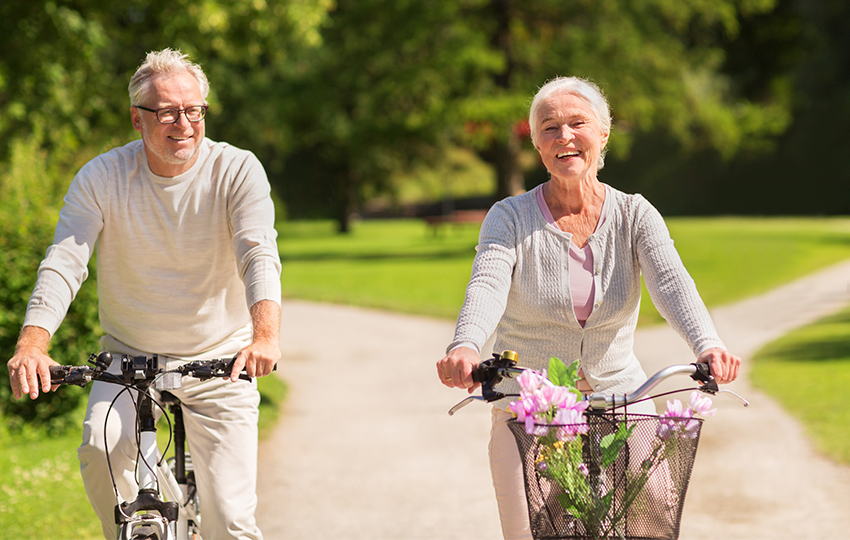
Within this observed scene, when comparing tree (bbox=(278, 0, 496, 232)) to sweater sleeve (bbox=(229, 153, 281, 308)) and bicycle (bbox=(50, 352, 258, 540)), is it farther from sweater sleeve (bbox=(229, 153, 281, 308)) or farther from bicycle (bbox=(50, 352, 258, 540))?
bicycle (bbox=(50, 352, 258, 540))

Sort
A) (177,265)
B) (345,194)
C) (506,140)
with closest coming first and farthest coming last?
(177,265), (506,140), (345,194)

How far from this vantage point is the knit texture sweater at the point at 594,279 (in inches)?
106

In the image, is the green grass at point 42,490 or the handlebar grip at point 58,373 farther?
the green grass at point 42,490

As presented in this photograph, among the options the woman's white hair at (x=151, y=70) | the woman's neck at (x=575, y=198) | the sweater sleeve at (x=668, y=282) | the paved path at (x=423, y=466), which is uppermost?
the woman's white hair at (x=151, y=70)

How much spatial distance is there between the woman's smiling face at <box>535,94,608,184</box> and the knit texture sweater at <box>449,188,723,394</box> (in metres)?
0.16

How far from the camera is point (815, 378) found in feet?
31.3

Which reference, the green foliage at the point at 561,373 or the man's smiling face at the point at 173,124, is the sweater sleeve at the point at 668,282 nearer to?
the green foliage at the point at 561,373

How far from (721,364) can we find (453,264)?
70.2ft

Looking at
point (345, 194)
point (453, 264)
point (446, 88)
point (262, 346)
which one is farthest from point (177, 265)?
point (345, 194)

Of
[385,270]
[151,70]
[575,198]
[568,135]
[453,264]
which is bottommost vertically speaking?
[385,270]

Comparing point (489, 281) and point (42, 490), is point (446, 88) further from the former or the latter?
point (489, 281)

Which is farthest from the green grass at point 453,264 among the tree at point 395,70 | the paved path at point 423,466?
the paved path at point 423,466

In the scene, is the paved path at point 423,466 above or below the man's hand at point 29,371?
below

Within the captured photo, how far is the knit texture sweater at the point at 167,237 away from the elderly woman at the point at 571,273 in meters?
0.76
